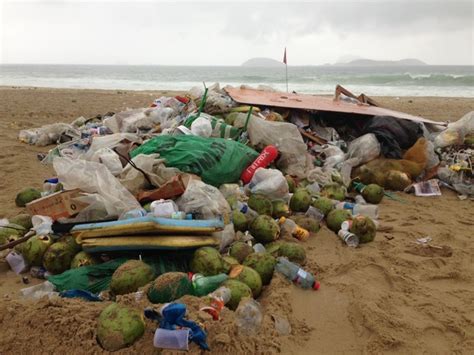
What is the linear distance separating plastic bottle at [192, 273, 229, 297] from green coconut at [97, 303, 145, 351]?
0.49 meters

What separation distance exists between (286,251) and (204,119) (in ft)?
8.06

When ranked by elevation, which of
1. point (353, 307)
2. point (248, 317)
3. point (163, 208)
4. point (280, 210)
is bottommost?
point (353, 307)

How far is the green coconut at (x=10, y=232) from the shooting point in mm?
3163

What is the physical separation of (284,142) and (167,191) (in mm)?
1903

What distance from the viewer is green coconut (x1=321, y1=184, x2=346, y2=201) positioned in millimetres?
4297

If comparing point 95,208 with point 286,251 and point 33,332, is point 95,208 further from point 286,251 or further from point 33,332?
point 286,251

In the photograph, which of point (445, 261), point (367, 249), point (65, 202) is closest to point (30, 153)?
point (65, 202)

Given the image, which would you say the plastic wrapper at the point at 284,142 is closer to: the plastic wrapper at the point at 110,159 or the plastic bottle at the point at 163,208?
the plastic wrapper at the point at 110,159

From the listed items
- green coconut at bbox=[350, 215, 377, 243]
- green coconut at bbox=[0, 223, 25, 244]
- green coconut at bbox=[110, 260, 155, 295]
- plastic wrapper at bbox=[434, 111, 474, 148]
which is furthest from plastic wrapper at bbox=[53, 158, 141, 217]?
plastic wrapper at bbox=[434, 111, 474, 148]

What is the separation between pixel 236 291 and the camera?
2420 mm

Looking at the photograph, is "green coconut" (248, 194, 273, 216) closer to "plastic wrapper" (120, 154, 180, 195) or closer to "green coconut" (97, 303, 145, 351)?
"plastic wrapper" (120, 154, 180, 195)

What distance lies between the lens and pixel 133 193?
3.67 meters

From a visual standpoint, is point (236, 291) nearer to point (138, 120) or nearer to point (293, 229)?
point (293, 229)

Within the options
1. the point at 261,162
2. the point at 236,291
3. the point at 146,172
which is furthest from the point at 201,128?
the point at 236,291
